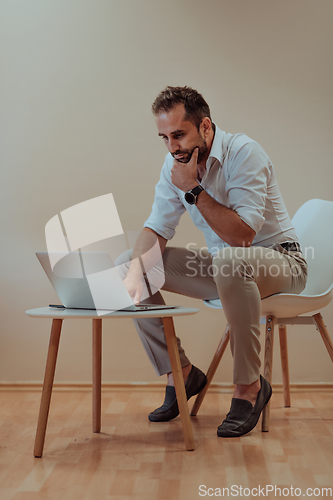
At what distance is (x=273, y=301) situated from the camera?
1.43 meters

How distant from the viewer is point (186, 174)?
1518 millimetres

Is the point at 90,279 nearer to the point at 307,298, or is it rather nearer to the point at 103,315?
the point at 103,315

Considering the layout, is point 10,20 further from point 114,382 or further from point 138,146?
point 114,382

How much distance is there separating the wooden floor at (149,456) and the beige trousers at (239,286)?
20 centimetres

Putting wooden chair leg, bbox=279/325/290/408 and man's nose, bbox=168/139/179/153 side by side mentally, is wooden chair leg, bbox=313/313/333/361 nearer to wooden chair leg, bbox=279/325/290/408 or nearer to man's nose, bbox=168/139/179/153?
wooden chair leg, bbox=279/325/290/408

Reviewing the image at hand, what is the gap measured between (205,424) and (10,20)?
1.85 metres

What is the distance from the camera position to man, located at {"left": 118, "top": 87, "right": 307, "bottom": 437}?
1.35 metres

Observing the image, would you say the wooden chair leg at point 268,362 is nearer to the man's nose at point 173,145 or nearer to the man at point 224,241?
the man at point 224,241

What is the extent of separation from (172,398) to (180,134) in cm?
84

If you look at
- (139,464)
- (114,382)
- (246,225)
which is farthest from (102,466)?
(114,382)

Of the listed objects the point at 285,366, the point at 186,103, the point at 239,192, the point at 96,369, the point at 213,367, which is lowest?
the point at 285,366

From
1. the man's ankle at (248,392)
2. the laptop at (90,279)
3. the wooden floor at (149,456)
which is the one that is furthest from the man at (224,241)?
the laptop at (90,279)

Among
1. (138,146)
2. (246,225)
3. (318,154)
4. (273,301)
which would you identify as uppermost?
(138,146)

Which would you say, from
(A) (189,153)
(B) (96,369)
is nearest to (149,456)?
(B) (96,369)
